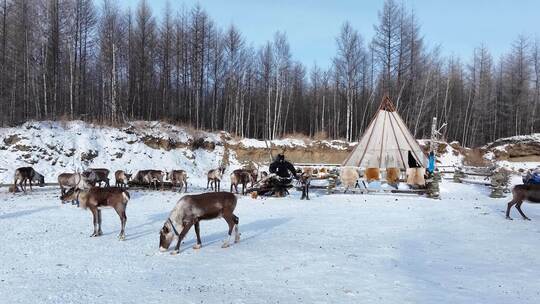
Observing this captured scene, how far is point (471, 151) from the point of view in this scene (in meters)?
43.3

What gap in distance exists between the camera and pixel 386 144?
25.0 m

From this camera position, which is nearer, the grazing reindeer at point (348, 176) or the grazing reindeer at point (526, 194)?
the grazing reindeer at point (526, 194)

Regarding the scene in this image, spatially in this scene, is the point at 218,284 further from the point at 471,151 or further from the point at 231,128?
the point at 471,151

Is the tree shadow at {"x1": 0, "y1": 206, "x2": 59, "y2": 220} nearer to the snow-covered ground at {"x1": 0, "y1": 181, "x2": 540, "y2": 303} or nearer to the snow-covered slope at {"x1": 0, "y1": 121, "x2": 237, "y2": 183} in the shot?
the snow-covered ground at {"x1": 0, "y1": 181, "x2": 540, "y2": 303}

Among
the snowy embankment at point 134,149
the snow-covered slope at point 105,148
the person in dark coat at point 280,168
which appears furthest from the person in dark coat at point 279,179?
the snow-covered slope at point 105,148

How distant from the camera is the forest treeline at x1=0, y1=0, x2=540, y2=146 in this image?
35.8 metres

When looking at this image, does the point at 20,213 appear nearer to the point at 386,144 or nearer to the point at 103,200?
the point at 103,200

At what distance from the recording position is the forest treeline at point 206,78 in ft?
117

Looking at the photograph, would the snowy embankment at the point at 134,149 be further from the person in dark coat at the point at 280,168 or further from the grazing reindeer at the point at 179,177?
the person in dark coat at the point at 280,168

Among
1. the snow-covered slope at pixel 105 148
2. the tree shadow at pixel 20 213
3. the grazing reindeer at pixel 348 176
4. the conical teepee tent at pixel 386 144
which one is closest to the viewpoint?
the tree shadow at pixel 20 213

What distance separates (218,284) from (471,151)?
42.0 meters

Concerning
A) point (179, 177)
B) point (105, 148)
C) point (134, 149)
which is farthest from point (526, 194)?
point (105, 148)

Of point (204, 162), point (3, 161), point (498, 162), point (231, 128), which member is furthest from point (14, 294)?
point (498, 162)

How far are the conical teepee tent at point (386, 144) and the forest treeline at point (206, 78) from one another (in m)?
7.66
